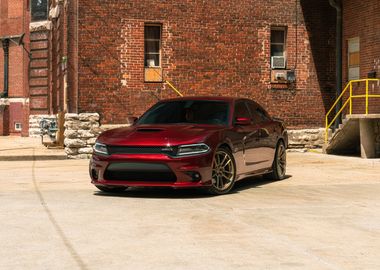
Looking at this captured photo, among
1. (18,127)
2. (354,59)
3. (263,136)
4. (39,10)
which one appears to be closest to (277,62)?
(354,59)

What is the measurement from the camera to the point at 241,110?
1149cm

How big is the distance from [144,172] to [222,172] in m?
1.30

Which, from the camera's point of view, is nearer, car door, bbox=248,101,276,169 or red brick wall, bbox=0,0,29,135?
car door, bbox=248,101,276,169

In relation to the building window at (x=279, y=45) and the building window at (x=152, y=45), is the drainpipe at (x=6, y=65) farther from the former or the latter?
the building window at (x=279, y=45)

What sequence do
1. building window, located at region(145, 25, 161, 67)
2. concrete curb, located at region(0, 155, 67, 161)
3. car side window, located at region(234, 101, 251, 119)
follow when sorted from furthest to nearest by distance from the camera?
1. building window, located at region(145, 25, 161, 67)
2. concrete curb, located at region(0, 155, 67, 161)
3. car side window, located at region(234, 101, 251, 119)

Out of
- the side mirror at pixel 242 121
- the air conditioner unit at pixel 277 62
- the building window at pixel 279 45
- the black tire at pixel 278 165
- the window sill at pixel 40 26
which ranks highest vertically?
the window sill at pixel 40 26

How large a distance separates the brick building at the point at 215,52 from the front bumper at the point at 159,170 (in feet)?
33.8

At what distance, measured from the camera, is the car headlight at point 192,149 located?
9.63 m

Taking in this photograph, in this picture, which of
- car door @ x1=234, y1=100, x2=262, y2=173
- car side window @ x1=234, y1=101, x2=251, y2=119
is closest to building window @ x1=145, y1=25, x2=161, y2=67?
car door @ x1=234, y1=100, x2=262, y2=173

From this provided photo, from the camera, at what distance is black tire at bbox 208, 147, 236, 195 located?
33.1ft

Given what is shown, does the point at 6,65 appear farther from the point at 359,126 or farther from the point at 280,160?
the point at 280,160

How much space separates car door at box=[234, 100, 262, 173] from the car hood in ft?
1.86

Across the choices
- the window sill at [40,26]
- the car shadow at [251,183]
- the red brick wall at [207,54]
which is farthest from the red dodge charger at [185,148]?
the window sill at [40,26]

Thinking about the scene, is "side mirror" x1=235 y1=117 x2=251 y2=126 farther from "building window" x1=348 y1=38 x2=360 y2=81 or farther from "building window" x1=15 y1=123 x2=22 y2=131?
"building window" x1=15 y1=123 x2=22 y2=131
